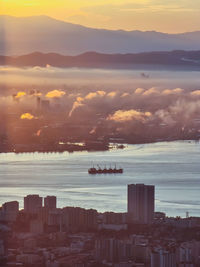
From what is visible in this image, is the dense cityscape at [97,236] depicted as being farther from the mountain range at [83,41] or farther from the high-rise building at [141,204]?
the mountain range at [83,41]

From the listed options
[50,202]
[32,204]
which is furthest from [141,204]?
[32,204]

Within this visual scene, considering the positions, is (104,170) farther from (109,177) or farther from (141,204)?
(141,204)

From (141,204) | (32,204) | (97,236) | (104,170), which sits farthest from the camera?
(104,170)

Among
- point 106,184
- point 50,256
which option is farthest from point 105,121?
point 50,256

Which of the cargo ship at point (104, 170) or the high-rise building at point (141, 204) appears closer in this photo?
the high-rise building at point (141, 204)

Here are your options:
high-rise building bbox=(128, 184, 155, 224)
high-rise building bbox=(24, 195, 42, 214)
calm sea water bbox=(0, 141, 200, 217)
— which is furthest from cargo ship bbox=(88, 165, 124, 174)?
high-rise building bbox=(24, 195, 42, 214)

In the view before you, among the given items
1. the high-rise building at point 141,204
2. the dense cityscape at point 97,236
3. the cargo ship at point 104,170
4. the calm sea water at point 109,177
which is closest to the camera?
the dense cityscape at point 97,236

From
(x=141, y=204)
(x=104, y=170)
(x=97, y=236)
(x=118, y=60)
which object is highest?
(x=118, y=60)

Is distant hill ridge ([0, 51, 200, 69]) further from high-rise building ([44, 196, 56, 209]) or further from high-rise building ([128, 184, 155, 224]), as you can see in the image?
high-rise building ([128, 184, 155, 224])

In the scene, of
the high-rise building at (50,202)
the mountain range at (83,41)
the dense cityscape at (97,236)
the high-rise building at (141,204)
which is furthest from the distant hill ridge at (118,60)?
the dense cityscape at (97,236)

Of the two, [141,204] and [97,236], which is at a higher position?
[141,204]
